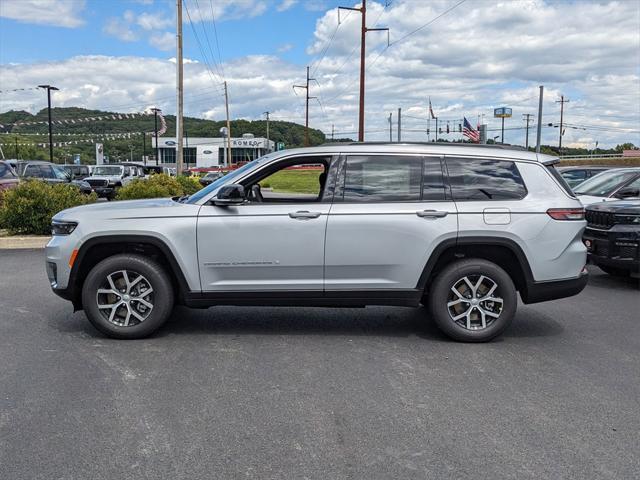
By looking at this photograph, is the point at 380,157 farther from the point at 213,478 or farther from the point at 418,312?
the point at 213,478

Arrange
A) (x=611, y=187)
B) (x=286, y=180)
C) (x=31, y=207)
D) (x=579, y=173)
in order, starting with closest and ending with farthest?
(x=286, y=180)
(x=611, y=187)
(x=31, y=207)
(x=579, y=173)

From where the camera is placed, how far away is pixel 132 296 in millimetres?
5797

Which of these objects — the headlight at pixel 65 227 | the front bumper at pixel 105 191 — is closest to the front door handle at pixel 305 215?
the headlight at pixel 65 227

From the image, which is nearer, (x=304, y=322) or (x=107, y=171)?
(x=304, y=322)

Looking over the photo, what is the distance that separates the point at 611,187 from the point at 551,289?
6008mm

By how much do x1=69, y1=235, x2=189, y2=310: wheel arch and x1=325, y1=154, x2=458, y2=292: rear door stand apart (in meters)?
1.43

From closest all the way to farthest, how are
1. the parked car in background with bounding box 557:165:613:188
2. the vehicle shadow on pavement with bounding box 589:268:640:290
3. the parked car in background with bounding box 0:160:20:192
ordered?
1. the vehicle shadow on pavement with bounding box 589:268:640:290
2. the parked car in background with bounding box 557:165:613:188
3. the parked car in background with bounding box 0:160:20:192

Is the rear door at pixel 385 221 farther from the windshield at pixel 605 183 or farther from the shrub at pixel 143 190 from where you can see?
the shrub at pixel 143 190

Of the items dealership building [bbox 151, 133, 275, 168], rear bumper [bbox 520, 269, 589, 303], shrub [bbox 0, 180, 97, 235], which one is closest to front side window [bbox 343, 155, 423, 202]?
rear bumper [bbox 520, 269, 589, 303]

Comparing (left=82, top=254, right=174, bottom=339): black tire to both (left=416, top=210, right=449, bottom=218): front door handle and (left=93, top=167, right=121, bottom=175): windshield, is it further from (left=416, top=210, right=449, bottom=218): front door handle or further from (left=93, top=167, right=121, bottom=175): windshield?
(left=93, top=167, right=121, bottom=175): windshield

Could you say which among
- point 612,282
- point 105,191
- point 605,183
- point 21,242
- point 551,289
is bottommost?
point 612,282

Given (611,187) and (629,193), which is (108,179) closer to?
(611,187)

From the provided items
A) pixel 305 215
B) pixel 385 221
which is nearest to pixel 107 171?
pixel 305 215

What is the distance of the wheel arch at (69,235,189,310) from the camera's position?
5672 mm
